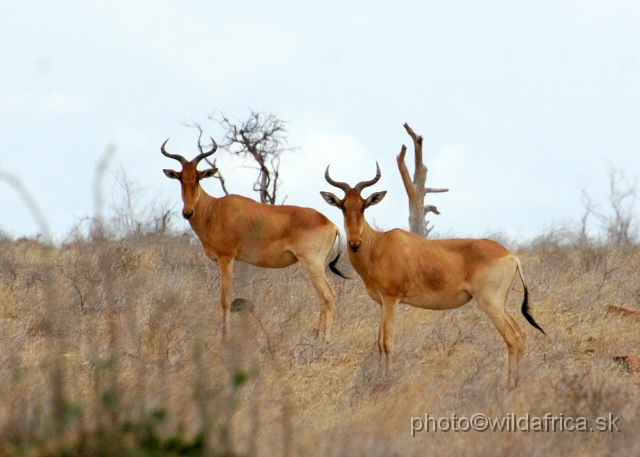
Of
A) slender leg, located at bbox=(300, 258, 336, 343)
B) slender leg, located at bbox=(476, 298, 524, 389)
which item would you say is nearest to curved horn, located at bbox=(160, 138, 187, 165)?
slender leg, located at bbox=(300, 258, 336, 343)

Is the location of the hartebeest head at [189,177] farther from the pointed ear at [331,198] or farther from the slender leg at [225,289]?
the pointed ear at [331,198]

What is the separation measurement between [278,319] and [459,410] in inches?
188

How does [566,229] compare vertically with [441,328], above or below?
above

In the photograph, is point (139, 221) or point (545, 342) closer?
point (545, 342)

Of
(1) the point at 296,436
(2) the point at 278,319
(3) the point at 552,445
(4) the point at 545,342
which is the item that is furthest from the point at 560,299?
(1) the point at 296,436

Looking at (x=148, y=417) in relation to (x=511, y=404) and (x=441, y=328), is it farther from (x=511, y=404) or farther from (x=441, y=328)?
(x=441, y=328)

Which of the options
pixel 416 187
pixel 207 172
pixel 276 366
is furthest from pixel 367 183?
pixel 416 187

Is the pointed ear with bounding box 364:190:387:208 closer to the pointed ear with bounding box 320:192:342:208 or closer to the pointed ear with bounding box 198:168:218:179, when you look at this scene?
the pointed ear with bounding box 320:192:342:208

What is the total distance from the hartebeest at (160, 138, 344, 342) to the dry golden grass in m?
0.66

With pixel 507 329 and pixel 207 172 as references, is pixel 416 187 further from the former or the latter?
pixel 507 329

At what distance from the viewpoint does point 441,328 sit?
11484mm

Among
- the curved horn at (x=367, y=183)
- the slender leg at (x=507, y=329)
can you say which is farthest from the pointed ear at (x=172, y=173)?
the slender leg at (x=507, y=329)

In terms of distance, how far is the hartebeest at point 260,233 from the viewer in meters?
12.5

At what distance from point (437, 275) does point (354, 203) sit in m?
1.34
